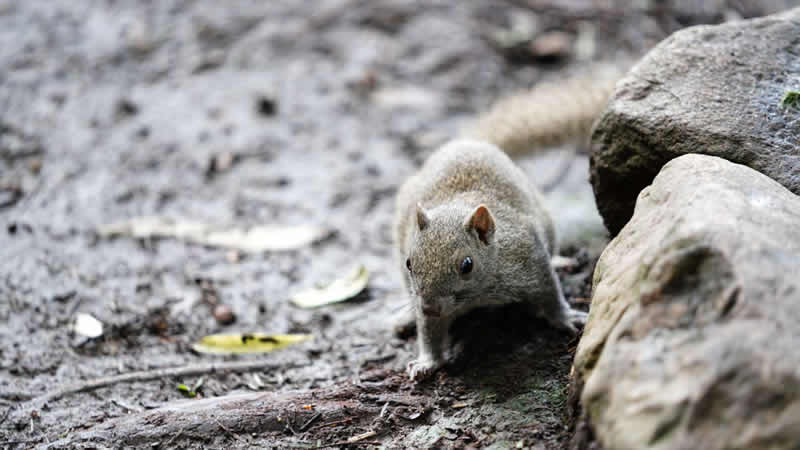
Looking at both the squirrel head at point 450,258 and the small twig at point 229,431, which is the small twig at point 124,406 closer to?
the small twig at point 229,431

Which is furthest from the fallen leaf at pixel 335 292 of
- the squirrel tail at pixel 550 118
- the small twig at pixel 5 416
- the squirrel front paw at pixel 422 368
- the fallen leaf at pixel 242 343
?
the small twig at pixel 5 416

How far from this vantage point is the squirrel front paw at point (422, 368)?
3.15 metres

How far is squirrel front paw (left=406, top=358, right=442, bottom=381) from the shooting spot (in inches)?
124

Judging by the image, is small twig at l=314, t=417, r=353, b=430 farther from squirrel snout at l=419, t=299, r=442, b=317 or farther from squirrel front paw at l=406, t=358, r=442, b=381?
squirrel snout at l=419, t=299, r=442, b=317

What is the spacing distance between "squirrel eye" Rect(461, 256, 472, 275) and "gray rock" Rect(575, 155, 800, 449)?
76 cm

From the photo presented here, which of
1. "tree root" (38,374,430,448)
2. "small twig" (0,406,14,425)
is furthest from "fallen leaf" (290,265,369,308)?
"small twig" (0,406,14,425)

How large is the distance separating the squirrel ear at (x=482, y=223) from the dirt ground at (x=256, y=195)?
56 cm

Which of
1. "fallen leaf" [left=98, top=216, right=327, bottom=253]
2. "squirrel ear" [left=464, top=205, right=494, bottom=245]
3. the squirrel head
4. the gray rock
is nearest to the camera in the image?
the gray rock

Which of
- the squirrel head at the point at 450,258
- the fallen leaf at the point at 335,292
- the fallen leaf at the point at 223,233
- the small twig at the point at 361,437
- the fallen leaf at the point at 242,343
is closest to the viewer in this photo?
the small twig at the point at 361,437

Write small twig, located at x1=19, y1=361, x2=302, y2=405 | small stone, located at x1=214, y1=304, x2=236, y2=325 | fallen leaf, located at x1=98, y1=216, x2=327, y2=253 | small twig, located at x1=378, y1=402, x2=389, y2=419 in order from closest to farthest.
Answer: small twig, located at x1=378, y1=402, x2=389, y2=419 → small twig, located at x1=19, y1=361, x2=302, y2=405 → small stone, located at x1=214, y1=304, x2=236, y2=325 → fallen leaf, located at x1=98, y1=216, x2=327, y2=253

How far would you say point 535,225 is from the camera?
348cm

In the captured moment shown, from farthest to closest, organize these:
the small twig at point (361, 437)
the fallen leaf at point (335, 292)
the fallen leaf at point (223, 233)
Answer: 1. the fallen leaf at point (223, 233)
2. the fallen leaf at point (335, 292)
3. the small twig at point (361, 437)

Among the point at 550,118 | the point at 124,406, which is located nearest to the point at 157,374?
the point at 124,406

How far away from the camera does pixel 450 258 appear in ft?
9.89
